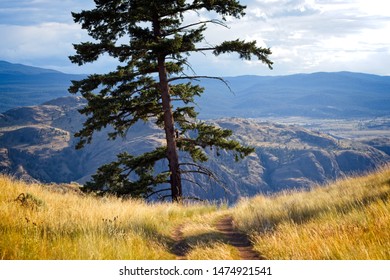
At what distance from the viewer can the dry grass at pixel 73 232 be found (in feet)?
18.9

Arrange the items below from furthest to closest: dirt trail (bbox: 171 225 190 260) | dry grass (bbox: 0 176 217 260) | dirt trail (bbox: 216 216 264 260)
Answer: dirt trail (bbox: 171 225 190 260), dirt trail (bbox: 216 216 264 260), dry grass (bbox: 0 176 217 260)

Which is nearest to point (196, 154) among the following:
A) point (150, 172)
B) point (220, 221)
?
point (150, 172)

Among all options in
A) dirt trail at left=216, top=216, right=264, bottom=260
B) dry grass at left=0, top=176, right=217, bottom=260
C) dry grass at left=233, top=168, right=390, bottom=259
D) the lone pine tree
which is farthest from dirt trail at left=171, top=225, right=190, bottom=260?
the lone pine tree

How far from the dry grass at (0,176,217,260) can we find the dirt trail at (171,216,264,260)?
250 millimetres

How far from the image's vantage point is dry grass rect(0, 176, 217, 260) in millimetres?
5758

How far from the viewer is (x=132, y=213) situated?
35.4ft

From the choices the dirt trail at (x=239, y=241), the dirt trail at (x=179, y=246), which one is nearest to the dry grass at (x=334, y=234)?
the dirt trail at (x=239, y=241)

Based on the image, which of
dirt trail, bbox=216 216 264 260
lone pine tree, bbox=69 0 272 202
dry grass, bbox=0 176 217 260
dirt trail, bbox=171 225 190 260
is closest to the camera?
dry grass, bbox=0 176 217 260

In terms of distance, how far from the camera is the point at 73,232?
721cm

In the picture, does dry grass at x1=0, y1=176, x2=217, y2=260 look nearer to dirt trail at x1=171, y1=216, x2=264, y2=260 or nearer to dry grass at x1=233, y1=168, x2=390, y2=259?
dirt trail at x1=171, y1=216, x2=264, y2=260

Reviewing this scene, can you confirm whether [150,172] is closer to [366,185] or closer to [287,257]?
[366,185]

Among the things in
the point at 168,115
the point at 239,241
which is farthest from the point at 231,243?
the point at 168,115

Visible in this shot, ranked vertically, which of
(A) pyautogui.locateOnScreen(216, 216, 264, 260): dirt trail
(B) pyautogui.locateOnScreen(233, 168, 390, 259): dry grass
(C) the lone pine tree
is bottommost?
(A) pyautogui.locateOnScreen(216, 216, 264, 260): dirt trail

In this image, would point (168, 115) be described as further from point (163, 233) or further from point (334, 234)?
point (334, 234)
